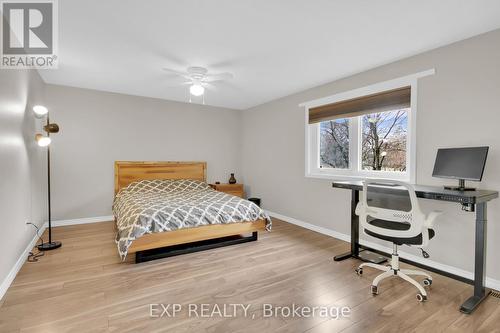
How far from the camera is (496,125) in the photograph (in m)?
2.11

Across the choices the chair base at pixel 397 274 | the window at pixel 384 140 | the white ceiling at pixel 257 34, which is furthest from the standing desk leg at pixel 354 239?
the white ceiling at pixel 257 34

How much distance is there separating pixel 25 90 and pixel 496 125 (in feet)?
15.8

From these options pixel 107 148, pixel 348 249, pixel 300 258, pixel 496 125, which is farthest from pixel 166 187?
pixel 496 125

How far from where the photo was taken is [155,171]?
183 inches

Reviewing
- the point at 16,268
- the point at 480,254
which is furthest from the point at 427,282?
the point at 16,268

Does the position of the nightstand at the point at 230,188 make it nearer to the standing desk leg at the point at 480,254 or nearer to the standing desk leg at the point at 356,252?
the standing desk leg at the point at 356,252

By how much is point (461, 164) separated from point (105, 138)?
4915 millimetres

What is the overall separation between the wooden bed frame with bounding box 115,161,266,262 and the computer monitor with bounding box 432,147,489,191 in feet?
6.90

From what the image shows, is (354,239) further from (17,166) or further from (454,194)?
(17,166)

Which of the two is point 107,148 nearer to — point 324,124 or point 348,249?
point 324,124

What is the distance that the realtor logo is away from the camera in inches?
75.9

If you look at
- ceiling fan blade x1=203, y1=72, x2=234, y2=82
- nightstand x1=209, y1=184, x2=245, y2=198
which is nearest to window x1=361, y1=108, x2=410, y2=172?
ceiling fan blade x1=203, y1=72, x2=234, y2=82

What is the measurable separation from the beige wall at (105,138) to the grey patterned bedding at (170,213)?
0.61m

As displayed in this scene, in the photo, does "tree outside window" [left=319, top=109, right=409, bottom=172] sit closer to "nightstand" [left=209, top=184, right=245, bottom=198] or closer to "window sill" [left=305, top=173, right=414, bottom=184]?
"window sill" [left=305, top=173, right=414, bottom=184]
